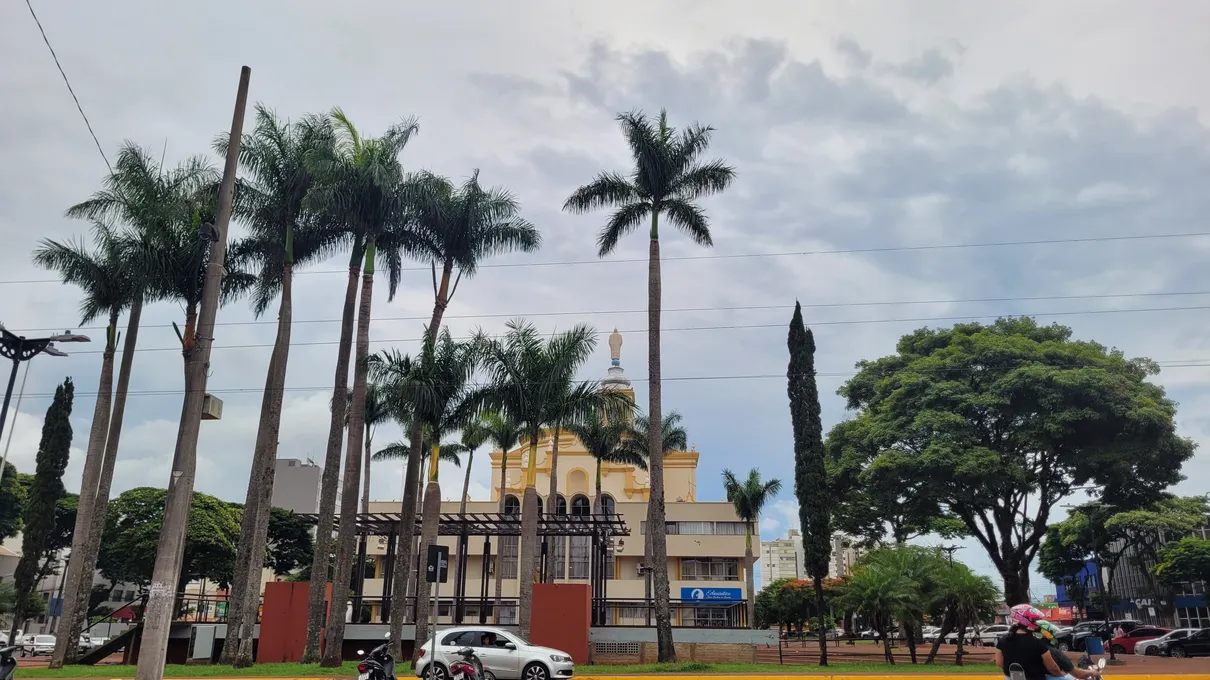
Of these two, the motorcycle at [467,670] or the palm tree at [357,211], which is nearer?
the motorcycle at [467,670]

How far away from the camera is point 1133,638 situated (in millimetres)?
38875

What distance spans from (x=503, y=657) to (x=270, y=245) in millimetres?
16566

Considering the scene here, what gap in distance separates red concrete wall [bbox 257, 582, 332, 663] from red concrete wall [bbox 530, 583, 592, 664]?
7509 millimetres

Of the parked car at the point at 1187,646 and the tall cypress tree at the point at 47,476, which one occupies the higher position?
the tall cypress tree at the point at 47,476

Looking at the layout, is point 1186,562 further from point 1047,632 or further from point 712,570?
point 1047,632

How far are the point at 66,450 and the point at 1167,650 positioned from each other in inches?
2044

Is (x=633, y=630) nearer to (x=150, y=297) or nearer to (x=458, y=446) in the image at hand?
(x=150, y=297)

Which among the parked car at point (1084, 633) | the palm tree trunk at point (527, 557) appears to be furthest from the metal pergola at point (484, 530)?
the parked car at point (1084, 633)

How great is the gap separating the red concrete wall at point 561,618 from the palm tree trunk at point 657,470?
2414 millimetres

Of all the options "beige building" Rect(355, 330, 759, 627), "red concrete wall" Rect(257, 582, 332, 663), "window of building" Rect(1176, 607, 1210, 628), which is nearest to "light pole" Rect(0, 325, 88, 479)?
"red concrete wall" Rect(257, 582, 332, 663)

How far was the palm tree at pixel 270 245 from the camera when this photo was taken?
2584 centimetres

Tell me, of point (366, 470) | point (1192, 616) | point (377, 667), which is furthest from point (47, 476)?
point (1192, 616)

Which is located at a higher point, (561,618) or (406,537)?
(406,537)

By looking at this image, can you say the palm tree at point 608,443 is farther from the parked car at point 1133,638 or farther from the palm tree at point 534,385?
the parked car at point 1133,638
